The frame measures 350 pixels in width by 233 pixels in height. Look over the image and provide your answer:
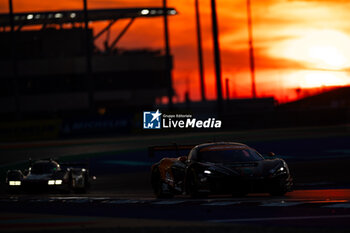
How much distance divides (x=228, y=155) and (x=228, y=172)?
889mm

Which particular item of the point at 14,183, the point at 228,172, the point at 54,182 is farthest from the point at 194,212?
the point at 14,183

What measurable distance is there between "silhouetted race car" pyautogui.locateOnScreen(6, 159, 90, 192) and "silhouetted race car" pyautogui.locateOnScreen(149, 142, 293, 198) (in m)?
8.12

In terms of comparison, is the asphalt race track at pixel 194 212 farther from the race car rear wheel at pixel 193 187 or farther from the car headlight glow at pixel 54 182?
the car headlight glow at pixel 54 182

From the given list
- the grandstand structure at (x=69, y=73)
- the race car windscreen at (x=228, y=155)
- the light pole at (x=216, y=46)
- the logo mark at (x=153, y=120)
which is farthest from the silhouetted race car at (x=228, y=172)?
the grandstand structure at (x=69, y=73)

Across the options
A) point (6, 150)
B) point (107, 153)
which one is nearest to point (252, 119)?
point (107, 153)

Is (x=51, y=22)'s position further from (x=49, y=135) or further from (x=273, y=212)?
(x=273, y=212)

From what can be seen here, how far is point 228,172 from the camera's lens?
17453 mm

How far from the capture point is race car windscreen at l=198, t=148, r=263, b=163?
18.1 meters

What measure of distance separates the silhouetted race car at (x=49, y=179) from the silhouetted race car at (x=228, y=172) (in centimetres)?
812

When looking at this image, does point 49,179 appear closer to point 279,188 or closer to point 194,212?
point 279,188

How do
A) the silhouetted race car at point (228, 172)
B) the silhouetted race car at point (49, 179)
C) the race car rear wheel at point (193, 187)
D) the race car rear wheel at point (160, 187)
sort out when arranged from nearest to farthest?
the silhouetted race car at point (228, 172) → the race car rear wheel at point (193, 187) → the race car rear wheel at point (160, 187) → the silhouetted race car at point (49, 179)

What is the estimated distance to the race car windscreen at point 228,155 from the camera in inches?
713

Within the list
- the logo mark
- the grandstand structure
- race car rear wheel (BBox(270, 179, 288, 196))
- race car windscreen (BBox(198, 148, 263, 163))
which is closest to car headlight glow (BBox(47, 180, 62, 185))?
the logo mark

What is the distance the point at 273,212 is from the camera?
14.0 meters
